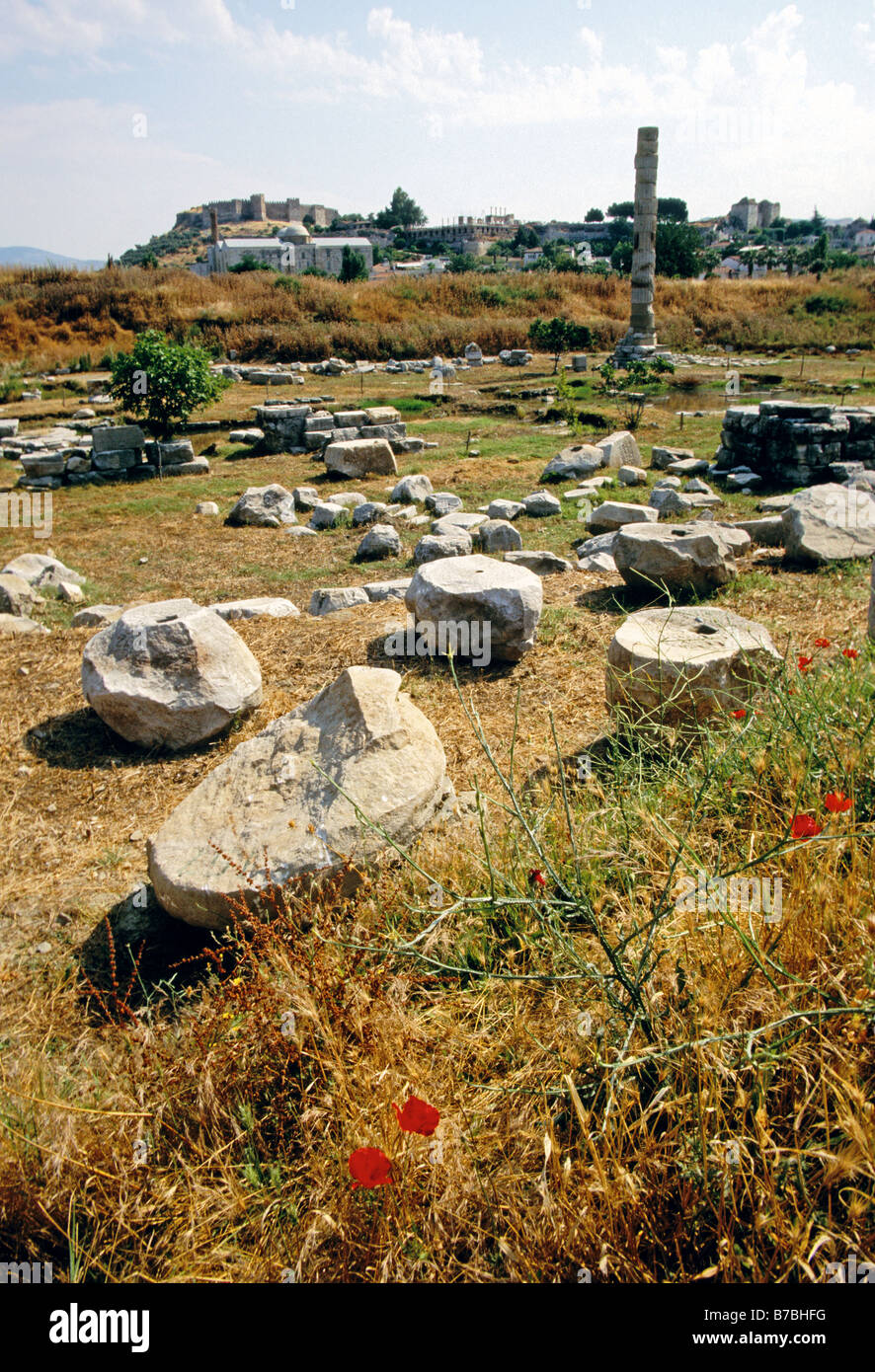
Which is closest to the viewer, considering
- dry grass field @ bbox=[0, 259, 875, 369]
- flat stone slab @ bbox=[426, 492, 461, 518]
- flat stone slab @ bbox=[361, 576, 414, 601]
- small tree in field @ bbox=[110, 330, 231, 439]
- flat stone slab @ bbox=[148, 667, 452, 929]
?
flat stone slab @ bbox=[148, 667, 452, 929]

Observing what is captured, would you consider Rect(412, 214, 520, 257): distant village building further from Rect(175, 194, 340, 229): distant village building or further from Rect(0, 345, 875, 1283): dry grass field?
Rect(0, 345, 875, 1283): dry grass field

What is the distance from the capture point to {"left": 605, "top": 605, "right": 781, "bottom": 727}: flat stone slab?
4.11 meters

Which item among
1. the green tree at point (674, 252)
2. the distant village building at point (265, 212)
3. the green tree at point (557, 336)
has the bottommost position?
the green tree at point (557, 336)

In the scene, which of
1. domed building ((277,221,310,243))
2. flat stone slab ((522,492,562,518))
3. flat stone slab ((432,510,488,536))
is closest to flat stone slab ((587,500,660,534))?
flat stone slab ((522,492,562,518))

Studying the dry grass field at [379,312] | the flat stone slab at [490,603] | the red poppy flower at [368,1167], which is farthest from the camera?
the dry grass field at [379,312]

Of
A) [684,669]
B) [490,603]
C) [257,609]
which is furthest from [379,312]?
[684,669]

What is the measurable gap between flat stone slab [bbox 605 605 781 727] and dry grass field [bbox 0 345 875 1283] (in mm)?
319

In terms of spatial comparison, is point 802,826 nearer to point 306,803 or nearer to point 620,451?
point 306,803

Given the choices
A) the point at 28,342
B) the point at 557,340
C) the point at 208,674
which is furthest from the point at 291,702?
the point at 28,342

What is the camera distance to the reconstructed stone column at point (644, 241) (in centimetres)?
2369

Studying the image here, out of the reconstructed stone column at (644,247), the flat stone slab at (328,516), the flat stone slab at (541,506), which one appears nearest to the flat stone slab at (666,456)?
the flat stone slab at (541,506)

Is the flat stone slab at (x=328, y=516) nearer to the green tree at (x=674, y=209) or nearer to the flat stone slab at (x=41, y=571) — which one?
the flat stone slab at (x=41, y=571)

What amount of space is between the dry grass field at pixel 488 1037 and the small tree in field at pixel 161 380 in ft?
33.9

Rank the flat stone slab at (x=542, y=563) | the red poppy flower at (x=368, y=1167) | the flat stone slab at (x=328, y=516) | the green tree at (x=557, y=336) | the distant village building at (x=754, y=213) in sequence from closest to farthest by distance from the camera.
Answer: the red poppy flower at (x=368, y=1167) → the flat stone slab at (x=542, y=563) → the flat stone slab at (x=328, y=516) → the green tree at (x=557, y=336) → the distant village building at (x=754, y=213)
